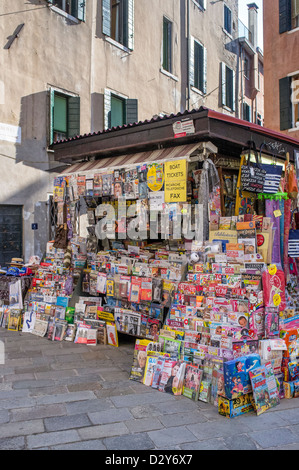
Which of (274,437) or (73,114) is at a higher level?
(73,114)

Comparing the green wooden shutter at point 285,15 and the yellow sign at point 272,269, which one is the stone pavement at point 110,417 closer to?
the yellow sign at point 272,269

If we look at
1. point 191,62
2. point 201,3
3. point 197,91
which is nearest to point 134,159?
point 191,62

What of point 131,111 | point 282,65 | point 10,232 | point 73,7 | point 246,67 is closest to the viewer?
point 10,232

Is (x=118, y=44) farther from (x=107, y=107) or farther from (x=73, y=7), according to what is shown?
(x=107, y=107)

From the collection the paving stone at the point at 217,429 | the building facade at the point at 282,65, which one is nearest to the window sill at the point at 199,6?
the building facade at the point at 282,65

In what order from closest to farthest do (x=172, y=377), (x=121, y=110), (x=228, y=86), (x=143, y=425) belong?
(x=143, y=425), (x=172, y=377), (x=121, y=110), (x=228, y=86)

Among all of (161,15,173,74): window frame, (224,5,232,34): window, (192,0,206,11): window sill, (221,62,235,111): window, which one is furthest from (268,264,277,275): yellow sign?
(224,5,232,34): window

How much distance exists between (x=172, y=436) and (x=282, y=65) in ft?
35.4

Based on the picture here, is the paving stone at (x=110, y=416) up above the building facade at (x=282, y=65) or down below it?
below

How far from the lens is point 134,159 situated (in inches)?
212

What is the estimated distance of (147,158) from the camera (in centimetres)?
520

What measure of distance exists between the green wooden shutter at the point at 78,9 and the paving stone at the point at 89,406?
960 centimetres

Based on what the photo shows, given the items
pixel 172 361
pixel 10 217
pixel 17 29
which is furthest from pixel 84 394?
pixel 17 29

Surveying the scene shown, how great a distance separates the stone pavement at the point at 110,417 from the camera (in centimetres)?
294
